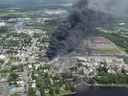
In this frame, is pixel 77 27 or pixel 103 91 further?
pixel 77 27

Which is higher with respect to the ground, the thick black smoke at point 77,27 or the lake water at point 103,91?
the thick black smoke at point 77,27

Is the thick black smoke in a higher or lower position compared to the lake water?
higher

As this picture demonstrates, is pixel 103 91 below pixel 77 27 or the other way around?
below

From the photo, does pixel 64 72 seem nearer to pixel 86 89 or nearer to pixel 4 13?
pixel 86 89

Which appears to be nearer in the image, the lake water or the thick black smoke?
the lake water

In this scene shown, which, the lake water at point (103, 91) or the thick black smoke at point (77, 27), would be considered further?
the thick black smoke at point (77, 27)

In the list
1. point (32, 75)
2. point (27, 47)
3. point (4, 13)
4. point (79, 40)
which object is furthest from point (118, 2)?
point (4, 13)
